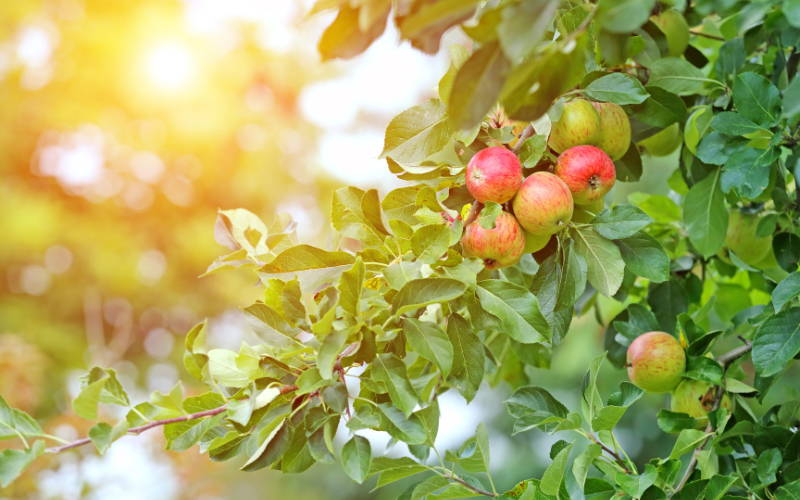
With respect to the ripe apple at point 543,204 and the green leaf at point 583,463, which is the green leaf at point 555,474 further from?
the ripe apple at point 543,204

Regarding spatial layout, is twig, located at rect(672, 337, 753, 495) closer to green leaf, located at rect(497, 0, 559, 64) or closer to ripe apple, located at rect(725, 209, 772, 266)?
ripe apple, located at rect(725, 209, 772, 266)

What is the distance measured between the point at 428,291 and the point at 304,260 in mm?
123

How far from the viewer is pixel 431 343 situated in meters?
0.63

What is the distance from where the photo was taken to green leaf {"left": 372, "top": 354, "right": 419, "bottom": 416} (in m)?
0.63

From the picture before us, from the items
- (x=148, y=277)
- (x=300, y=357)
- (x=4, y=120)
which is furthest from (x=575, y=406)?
(x=4, y=120)

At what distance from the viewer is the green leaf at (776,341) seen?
2.42 ft

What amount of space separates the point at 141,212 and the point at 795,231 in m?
5.06

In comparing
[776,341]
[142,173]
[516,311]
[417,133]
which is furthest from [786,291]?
[142,173]

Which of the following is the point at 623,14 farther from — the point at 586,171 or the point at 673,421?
the point at 673,421

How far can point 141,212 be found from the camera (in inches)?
212

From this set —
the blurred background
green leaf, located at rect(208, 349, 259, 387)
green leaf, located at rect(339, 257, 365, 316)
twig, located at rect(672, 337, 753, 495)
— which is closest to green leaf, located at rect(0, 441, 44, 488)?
green leaf, located at rect(208, 349, 259, 387)

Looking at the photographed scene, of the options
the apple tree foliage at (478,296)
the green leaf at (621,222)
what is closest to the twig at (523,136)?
the apple tree foliage at (478,296)

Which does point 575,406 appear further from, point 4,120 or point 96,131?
point 4,120

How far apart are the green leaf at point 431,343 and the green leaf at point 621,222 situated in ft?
0.66
